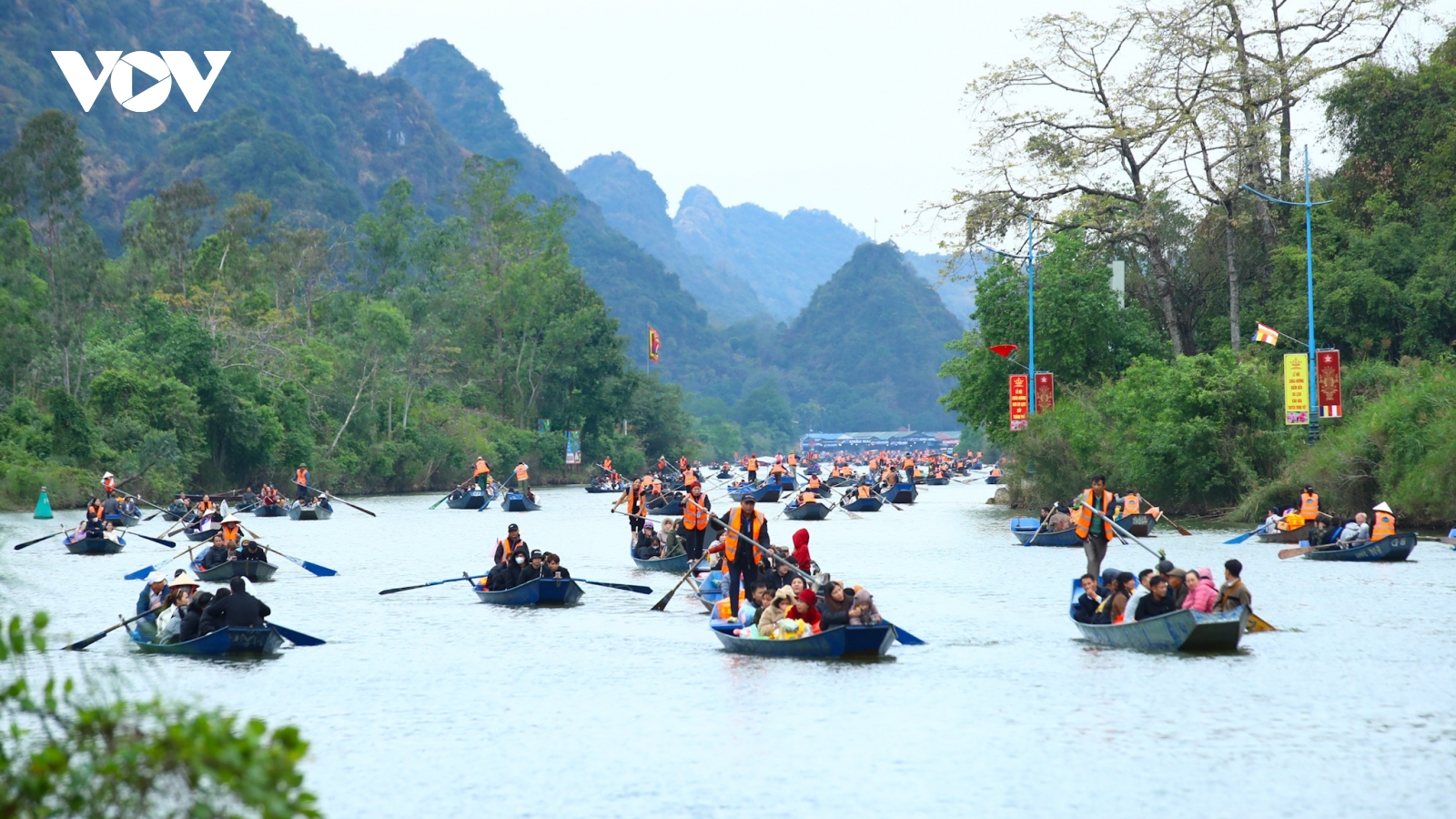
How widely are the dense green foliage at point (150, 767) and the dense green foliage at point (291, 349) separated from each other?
45929 mm

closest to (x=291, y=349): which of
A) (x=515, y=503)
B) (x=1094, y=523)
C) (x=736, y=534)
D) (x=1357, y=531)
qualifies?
(x=515, y=503)

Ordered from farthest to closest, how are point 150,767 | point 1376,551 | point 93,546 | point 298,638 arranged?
1. point 93,546
2. point 1376,551
3. point 298,638
4. point 150,767

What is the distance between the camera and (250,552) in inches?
1093

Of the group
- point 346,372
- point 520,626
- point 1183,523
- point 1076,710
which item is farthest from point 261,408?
point 1076,710

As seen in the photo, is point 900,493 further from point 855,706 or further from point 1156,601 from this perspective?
point 855,706

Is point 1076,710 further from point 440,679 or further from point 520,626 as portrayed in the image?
point 520,626

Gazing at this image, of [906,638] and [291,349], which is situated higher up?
[291,349]

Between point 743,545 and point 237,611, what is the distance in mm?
6912

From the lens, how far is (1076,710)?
1430 cm

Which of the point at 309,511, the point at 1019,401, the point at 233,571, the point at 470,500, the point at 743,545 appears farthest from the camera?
the point at 470,500

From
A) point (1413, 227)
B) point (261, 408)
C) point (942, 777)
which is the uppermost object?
point (1413, 227)

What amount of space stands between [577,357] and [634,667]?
67583 millimetres

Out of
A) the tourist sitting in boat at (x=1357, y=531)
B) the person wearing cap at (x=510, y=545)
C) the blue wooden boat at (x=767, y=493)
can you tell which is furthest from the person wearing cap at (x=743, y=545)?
the blue wooden boat at (x=767, y=493)

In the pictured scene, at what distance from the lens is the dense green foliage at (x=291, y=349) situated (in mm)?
53062
